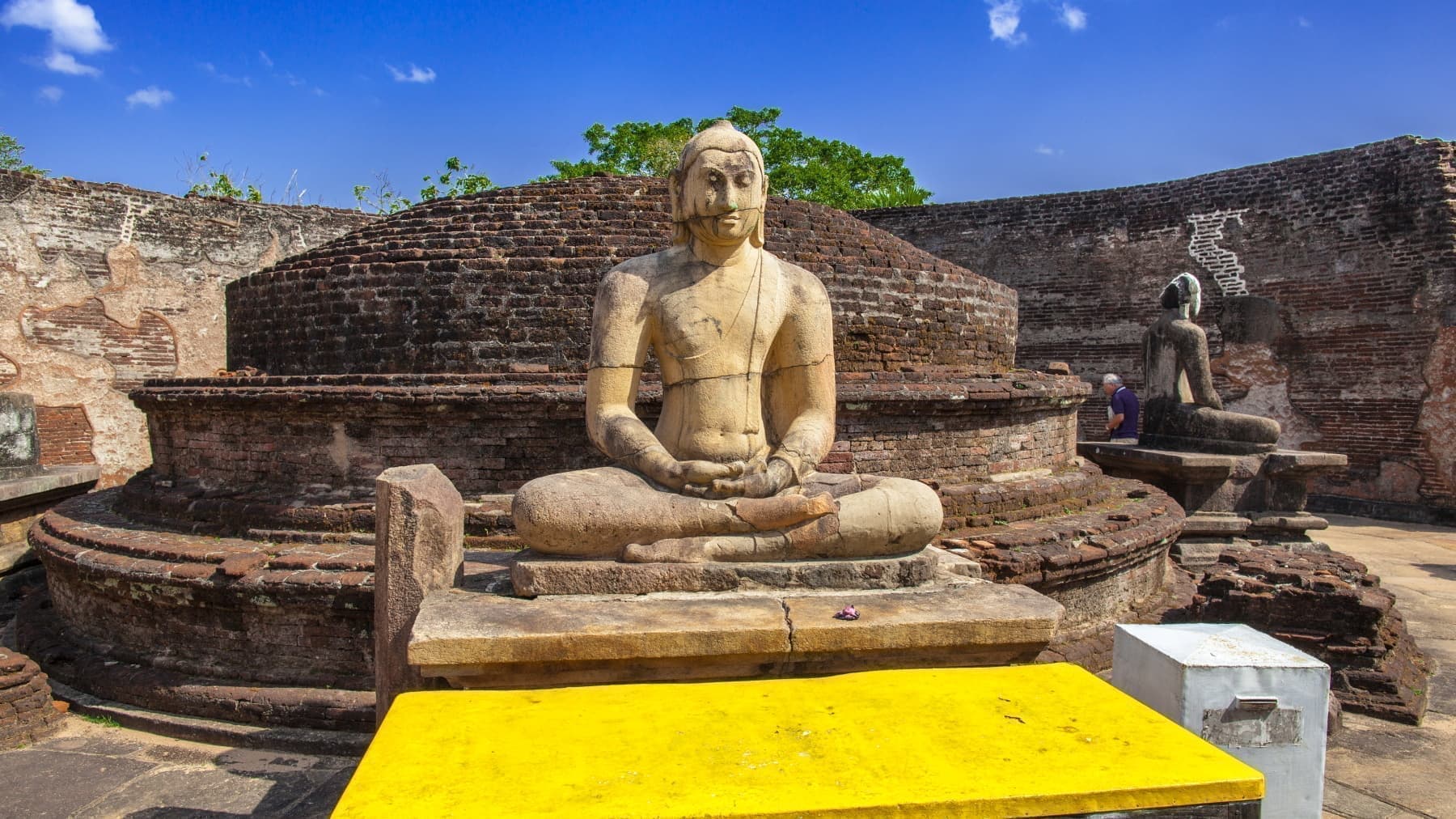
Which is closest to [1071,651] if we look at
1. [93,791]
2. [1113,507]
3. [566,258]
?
[1113,507]

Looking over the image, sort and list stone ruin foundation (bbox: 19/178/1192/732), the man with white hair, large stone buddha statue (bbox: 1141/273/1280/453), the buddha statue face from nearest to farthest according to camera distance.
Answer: the buddha statue face
stone ruin foundation (bbox: 19/178/1192/732)
large stone buddha statue (bbox: 1141/273/1280/453)
the man with white hair

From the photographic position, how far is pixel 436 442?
568 cm

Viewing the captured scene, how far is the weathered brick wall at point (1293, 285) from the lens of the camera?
11297 mm

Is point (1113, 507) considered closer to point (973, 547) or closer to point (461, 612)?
point (973, 547)

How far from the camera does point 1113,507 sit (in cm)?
668

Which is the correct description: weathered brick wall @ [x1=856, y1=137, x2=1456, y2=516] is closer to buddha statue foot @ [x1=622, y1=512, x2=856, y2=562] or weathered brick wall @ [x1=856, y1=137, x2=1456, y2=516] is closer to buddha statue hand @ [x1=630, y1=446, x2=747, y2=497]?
buddha statue foot @ [x1=622, y1=512, x2=856, y2=562]

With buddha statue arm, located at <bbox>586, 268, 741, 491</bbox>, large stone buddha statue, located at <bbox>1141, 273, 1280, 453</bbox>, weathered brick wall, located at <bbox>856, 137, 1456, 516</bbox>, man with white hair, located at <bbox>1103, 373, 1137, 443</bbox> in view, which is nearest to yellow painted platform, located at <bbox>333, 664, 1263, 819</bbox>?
buddha statue arm, located at <bbox>586, 268, 741, 491</bbox>

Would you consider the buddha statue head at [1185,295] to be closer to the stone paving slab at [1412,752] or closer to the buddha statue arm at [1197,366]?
the buddha statue arm at [1197,366]

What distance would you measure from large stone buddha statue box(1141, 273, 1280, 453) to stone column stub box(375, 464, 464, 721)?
26.5ft

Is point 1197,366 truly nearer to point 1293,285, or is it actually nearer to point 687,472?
point 1293,285

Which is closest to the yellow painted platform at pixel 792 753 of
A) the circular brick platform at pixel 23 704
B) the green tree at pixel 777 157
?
the circular brick platform at pixel 23 704

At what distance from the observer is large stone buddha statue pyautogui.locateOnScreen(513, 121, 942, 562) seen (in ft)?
9.84

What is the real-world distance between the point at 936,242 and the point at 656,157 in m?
9.95

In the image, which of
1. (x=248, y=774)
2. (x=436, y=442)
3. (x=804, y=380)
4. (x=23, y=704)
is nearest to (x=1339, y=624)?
(x=804, y=380)
